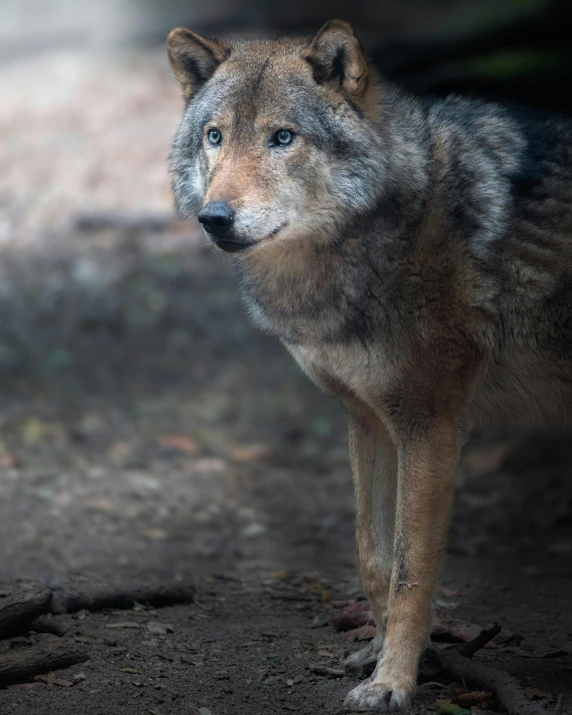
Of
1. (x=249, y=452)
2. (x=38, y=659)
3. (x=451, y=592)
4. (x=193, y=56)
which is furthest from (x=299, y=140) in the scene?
(x=249, y=452)

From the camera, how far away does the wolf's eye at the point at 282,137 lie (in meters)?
4.03

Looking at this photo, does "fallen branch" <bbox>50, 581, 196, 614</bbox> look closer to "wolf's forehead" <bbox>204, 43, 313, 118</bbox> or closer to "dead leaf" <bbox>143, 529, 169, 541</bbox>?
"dead leaf" <bbox>143, 529, 169, 541</bbox>

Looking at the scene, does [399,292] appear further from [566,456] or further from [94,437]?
[94,437]

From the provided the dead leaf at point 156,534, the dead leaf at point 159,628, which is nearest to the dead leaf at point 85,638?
the dead leaf at point 159,628

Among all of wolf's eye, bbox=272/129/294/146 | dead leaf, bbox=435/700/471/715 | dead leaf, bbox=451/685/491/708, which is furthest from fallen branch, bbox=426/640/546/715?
wolf's eye, bbox=272/129/294/146

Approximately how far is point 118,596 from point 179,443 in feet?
11.3

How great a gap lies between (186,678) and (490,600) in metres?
2.22

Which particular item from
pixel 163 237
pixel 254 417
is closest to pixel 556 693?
pixel 254 417

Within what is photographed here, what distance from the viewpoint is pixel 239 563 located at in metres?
6.21

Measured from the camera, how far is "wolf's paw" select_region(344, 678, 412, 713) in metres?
3.81

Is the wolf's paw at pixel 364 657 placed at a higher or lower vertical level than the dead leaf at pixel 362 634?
higher

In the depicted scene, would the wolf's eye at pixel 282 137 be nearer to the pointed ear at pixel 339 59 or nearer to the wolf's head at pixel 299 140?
the wolf's head at pixel 299 140

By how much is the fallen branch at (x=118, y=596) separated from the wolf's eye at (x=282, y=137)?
2.45 meters

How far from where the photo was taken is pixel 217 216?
12.4ft
